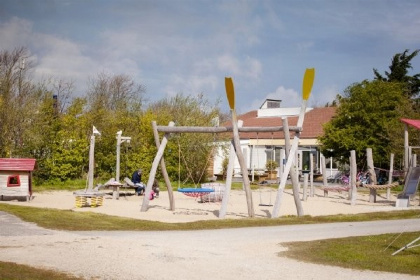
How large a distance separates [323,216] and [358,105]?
72.0 ft

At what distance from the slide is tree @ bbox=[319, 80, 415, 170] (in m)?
13.3

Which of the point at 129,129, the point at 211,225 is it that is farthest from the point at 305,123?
the point at 211,225

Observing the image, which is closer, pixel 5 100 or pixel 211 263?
pixel 211 263

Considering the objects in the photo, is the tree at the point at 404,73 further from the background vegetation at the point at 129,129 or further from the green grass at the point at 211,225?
the green grass at the point at 211,225

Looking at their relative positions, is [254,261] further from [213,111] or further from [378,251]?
[213,111]

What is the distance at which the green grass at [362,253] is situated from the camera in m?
10.1

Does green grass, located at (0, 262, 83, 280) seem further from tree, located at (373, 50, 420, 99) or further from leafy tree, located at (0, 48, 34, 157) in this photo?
tree, located at (373, 50, 420, 99)

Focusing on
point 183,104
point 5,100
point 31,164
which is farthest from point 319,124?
point 31,164

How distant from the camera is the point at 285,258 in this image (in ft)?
34.8

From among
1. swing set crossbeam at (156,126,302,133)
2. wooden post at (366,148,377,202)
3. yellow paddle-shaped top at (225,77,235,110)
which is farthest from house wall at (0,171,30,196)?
wooden post at (366,148,377,202)

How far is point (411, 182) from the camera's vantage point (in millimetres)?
23422

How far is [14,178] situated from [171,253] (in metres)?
14.7

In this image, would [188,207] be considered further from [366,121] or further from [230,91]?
[366,121]

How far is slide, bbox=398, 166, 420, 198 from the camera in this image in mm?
23266
